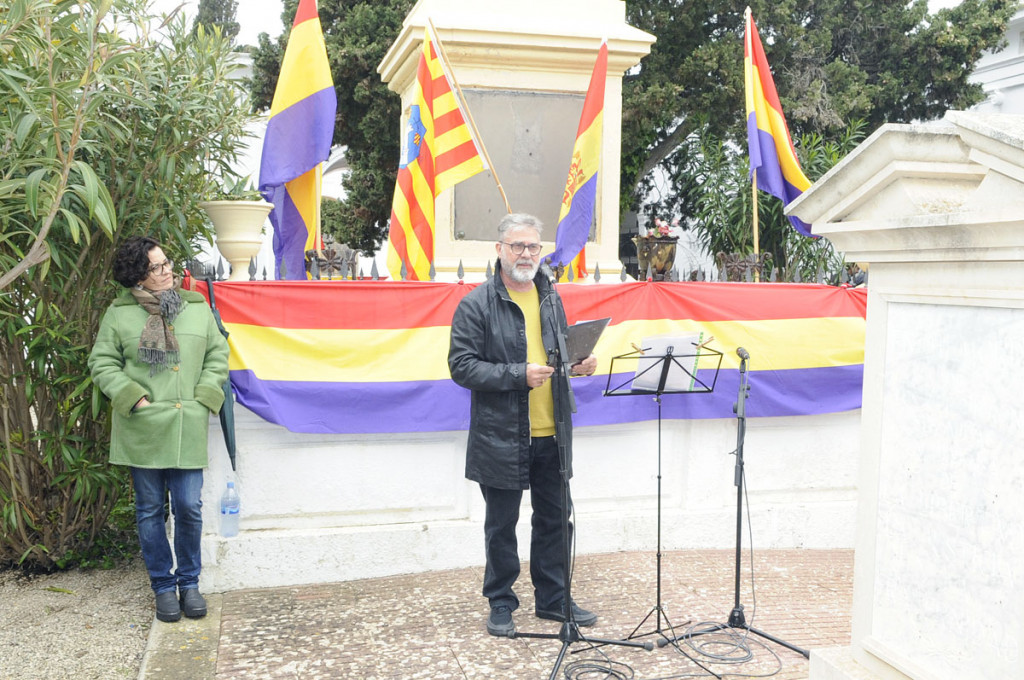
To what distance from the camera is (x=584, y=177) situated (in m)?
6.50

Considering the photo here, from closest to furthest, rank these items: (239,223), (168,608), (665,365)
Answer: (665,365), (168,608), (239,223)

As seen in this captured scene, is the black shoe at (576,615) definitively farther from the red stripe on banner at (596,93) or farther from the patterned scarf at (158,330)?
the red stripe on banner at (596,93)

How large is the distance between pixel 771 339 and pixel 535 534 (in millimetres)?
2315

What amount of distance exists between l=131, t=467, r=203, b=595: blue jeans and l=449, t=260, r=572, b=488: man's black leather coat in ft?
4.83

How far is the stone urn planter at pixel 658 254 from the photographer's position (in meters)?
6.32

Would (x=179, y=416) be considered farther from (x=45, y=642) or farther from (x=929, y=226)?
(x=929, y=226)

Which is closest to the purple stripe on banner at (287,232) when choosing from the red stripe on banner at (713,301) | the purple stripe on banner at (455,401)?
the purple stripe on banner at (455,401)

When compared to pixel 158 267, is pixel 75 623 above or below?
below

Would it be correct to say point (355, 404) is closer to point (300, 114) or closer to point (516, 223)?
point (516, 223)

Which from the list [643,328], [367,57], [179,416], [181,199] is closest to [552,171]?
[643,328]

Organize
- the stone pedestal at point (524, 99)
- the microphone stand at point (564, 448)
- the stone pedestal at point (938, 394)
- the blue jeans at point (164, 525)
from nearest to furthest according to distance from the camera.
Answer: the stone pedestal at point (938, 394)
the microphone stand at point (564, 448)
the blue jeans at point (164, 525)
the stone pedestal at point (524, 99)

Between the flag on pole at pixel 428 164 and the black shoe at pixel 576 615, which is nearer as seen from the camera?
the black shoe at pixel 576 615

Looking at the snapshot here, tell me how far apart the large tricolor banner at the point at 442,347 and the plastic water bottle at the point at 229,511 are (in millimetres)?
480

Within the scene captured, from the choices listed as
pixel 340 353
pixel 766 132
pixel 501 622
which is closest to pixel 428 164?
pixel 340 353
